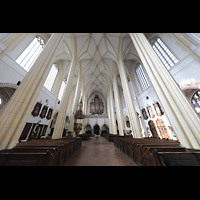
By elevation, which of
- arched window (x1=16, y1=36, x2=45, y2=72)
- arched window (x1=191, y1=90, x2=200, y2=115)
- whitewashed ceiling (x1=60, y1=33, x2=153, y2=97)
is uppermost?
whitewashed ceiling (x1=60, y1=33, x2=153, y2=97)

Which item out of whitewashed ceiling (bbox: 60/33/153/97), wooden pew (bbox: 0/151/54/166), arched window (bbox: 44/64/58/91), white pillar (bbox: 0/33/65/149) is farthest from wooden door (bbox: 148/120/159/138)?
arched window (bbox: 44/64/58/91)

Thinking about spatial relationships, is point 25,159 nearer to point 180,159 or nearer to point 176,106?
point 180,159

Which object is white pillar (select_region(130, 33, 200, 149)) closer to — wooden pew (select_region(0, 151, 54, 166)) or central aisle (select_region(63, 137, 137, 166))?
central aisle (select_region(63, 137, 137, 166))

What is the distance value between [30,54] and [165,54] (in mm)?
13513

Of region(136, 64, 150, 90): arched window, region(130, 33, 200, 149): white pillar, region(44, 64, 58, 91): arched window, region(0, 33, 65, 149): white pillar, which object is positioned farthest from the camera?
region(136, 64, 150, 90): arched window

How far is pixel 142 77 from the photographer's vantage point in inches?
463

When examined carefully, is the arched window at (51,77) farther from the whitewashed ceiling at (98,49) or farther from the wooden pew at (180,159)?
the wooden pew at (180,159)

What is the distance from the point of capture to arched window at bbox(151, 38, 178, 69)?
24.0ft

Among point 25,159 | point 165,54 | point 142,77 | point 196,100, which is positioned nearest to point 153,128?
point 196,100

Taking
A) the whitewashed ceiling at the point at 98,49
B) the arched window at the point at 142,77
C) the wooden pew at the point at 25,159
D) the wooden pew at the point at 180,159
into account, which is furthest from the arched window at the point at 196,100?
the wooden pew at the point at 25,159

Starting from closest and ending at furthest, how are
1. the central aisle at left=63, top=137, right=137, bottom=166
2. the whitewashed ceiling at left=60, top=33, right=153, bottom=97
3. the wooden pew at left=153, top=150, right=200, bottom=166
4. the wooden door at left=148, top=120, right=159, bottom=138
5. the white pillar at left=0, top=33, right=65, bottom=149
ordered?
the wooden pew at left=153, top=150, right=200, bottom=166 → the white pillar at left=0, top=33, right=65, bottom=149 → the central aisle at left=63, top=137, right=137, bottom=166 → the wooden door at left=148, top=120, right=159, bottom=138 → the whitewashed ceiling at left=60, top=33, right=153, bottom=97

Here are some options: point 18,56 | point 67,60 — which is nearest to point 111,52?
point 67,60

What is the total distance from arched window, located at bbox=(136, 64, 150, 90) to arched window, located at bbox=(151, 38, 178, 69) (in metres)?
3.23
